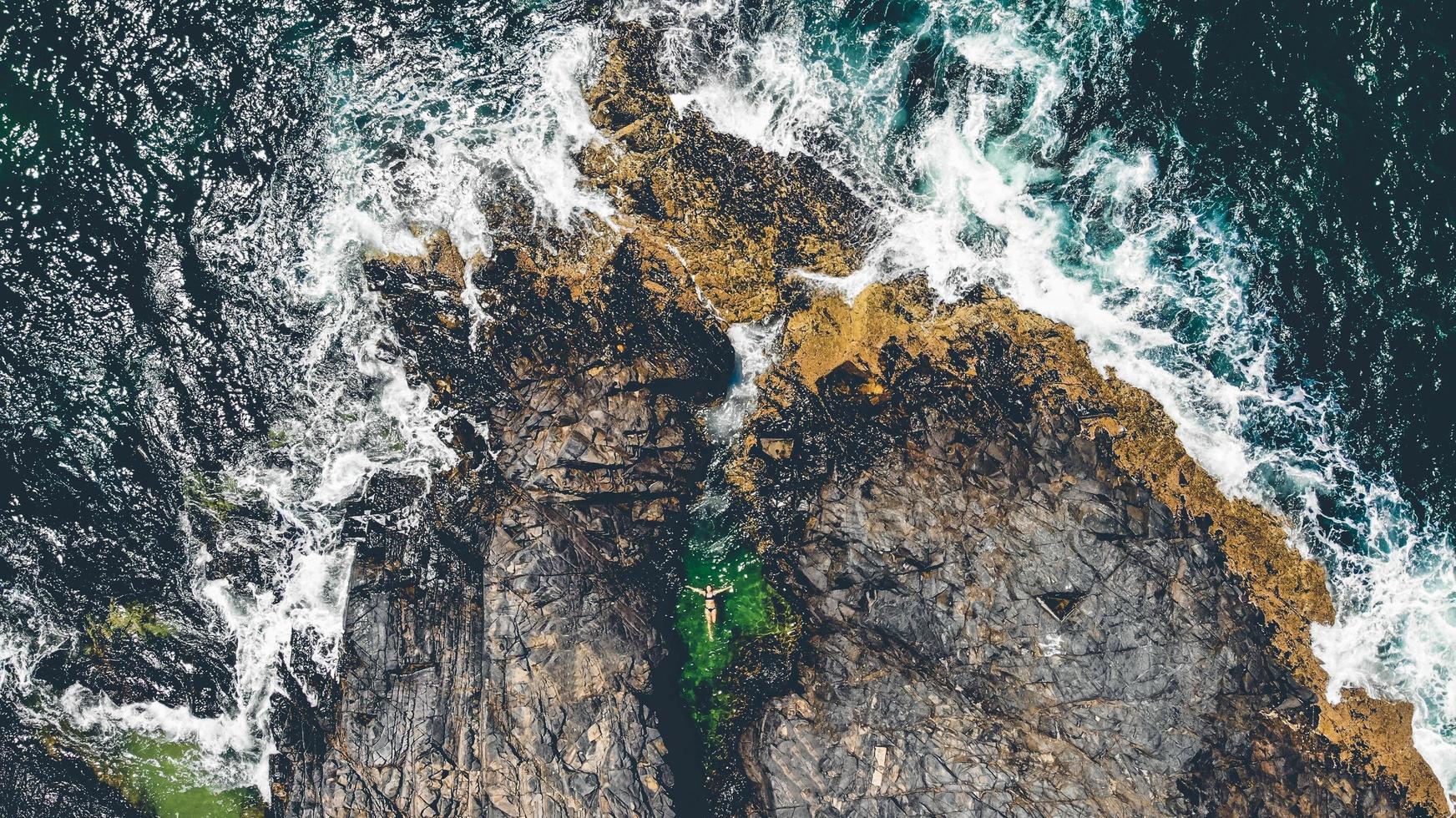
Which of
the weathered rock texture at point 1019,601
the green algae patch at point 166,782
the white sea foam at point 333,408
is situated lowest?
the weathered rock texture at point 1019,601

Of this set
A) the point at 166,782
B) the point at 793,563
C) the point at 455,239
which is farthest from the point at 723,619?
the point at 166,782

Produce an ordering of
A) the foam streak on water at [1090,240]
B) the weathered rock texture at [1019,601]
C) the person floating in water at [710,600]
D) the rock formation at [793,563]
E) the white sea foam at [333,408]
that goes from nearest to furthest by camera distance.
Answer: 1. the weathered rock texture at [1019,601]
2. the rock formation at [793,563]
3. the foam streak on water at [1090,240]
4. the person floating in water at [710,600]
5. the white sea foam at [333,408]

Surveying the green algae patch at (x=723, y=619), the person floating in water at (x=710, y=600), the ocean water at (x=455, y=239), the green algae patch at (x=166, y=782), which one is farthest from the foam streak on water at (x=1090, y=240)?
the green algae patch at (x=166, y=782)

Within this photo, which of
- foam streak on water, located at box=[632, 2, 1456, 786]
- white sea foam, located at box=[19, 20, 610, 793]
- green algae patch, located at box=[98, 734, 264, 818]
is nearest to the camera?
foam streak on water, located at box=[632, 2, 1456, 786]

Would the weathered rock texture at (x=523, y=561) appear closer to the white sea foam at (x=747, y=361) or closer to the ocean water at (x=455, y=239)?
the white sea foam at (x=747, y=361)

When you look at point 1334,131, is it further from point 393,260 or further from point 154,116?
point 154,116

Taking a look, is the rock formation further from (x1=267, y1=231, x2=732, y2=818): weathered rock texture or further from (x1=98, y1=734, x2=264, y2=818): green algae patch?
(x1=98, y1=734, x2=264, y2=818): green algae patch

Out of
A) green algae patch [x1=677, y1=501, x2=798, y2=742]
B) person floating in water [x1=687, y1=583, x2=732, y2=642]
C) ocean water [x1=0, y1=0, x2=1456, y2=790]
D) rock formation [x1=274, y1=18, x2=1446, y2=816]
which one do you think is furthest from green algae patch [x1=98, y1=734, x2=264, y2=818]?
person floating in water [x1=687, y1=583, x2=732, y2=642]
